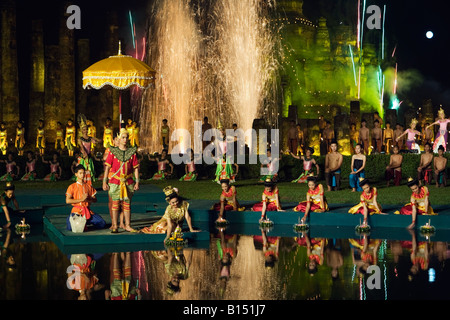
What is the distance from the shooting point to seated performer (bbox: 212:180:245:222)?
14.7m

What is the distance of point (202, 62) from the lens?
32.7 metres

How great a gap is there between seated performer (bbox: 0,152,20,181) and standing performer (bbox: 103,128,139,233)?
10929mm

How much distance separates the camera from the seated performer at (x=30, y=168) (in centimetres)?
2275

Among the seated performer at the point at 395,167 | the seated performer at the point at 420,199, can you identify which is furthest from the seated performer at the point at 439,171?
the seated performer at the point at 420,199

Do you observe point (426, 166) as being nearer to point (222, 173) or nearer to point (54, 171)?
point (222, 173)

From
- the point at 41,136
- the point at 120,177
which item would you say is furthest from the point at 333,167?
the point at 41,136

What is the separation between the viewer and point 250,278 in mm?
9555

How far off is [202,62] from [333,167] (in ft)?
Answer: 49.6

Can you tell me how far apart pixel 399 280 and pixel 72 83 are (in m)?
28.6

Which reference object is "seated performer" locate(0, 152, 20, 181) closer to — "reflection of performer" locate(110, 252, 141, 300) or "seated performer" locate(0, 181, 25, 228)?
"seated performer" locate(0, 181, 25, 228)

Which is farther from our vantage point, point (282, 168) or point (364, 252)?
point (282, 168)

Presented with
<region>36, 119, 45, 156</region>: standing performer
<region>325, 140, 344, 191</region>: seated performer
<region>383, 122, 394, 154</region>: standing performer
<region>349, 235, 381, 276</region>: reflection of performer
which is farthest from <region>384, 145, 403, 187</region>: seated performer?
<region>36, 119, 45, 156</region>: standing performer

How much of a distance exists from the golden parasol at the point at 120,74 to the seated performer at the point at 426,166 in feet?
22.8

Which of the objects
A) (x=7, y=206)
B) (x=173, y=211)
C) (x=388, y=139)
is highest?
(x=388, y=139)
